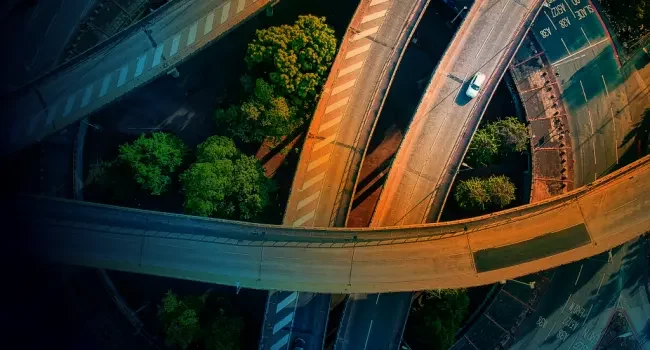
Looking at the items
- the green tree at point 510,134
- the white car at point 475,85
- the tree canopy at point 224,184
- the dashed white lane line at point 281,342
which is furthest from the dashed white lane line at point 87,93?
the green tree at point 510,134

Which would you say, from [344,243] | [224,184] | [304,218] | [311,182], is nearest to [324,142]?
[311,182]

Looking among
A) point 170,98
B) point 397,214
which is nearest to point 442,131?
point 397,214

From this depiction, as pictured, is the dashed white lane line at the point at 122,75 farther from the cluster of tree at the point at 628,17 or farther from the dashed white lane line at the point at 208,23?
the cluster of tree at the point at 628,17

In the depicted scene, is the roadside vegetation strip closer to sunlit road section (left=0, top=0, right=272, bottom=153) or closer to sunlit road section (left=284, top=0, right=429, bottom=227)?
sunlit road section (left=284, top=0, right=429, bottom=227)

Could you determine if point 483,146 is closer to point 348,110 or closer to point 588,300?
point 348,110

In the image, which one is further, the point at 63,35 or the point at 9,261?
the point at 63,35

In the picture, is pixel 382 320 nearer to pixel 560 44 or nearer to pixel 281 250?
pixel 281 250
